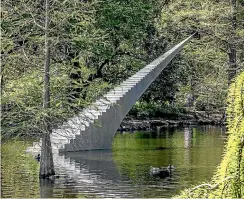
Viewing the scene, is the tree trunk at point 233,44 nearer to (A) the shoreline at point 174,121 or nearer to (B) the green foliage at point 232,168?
(A) the shoreline at point 174,121

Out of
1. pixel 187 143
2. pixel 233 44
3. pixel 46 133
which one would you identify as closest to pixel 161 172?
pixel 46 133

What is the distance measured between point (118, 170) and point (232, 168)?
35.4ft

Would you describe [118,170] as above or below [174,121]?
below

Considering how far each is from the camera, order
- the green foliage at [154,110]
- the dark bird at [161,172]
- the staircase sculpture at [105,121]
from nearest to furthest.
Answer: the dark bird at [161,172] < the staircase sculpture at [105,121] < the green foliage at [154,110]

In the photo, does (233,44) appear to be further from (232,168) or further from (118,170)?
(232,168)

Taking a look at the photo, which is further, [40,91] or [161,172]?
[40,91]

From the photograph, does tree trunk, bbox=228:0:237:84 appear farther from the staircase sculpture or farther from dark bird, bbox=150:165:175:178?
dark bird, bbox=150:165:175:178

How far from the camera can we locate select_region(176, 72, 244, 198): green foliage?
2.21 meters

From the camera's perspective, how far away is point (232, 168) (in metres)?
2.25

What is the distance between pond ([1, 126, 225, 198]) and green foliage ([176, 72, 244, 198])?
5322 millimetres

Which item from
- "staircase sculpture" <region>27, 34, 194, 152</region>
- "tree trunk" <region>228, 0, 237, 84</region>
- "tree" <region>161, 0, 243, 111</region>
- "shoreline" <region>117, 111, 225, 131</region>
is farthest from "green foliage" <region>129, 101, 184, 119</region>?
"staircase sculpture" <region>27, 34, 194, 152</region>

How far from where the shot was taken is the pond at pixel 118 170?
10.4m

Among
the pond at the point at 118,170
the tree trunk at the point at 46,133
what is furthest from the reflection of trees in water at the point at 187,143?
the tree trunk at the point at 46,133

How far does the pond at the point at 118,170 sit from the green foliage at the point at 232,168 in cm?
532
